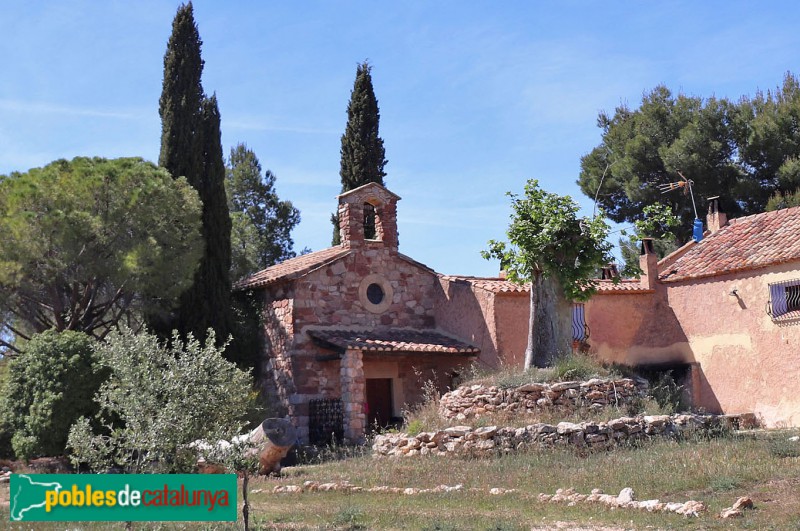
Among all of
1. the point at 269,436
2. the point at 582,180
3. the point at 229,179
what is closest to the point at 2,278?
the point at 269,436

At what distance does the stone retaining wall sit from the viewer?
17.3m

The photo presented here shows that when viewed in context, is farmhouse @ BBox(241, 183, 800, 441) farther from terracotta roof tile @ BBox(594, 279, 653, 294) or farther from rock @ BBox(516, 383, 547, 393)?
rock @ BBox(516, 383, 547, 393)

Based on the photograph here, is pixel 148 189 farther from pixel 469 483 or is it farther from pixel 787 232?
pixel 787 232

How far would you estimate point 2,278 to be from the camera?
1905 cm

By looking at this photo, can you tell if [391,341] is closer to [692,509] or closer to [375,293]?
[375,293]

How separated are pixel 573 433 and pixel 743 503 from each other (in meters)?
5.68

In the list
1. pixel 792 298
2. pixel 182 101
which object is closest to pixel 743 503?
pixel 792 298

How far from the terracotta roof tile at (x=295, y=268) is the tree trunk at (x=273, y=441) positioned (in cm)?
646

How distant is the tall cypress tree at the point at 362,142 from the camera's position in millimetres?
29406

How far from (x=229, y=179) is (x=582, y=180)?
48.8 feet

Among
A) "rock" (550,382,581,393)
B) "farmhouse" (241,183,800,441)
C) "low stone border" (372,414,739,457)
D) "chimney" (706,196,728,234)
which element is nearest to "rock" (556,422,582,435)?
"low stone border" (372,414,739,457)

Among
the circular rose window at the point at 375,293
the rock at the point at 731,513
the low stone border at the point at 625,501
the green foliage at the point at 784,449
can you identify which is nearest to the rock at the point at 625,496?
the low stone border at the point at 625,501

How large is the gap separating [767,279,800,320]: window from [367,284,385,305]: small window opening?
961 centimetres

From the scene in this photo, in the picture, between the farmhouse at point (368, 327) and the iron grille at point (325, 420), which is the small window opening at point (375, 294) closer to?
the farmhouse at point (368, 327)
